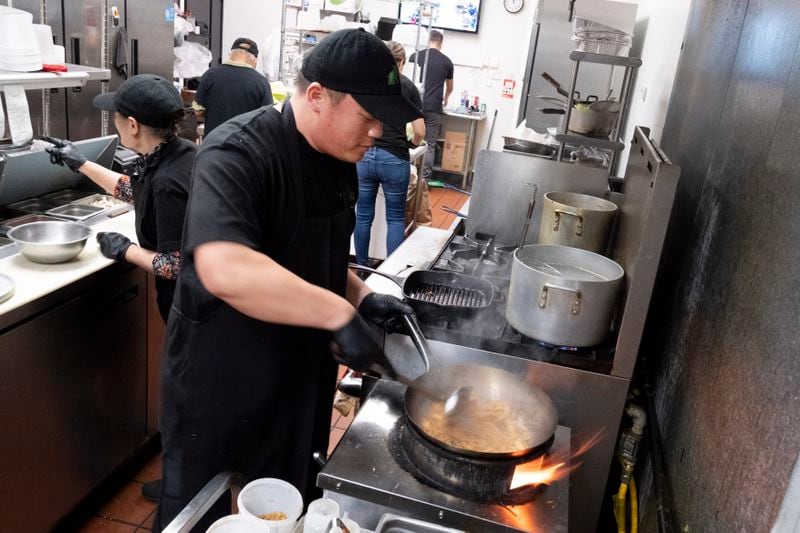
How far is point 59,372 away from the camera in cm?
219

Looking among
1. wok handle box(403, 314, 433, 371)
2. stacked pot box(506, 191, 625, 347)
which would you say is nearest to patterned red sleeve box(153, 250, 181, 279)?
wok handle box(403, 314, 433, 371)

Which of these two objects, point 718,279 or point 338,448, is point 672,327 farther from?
point 338,448

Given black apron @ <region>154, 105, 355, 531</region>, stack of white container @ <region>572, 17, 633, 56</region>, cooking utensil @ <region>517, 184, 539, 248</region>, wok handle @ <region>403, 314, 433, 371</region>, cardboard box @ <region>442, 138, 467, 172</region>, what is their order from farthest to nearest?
1. cardboard box @ <region>442, 138, 467, 172</region>
2. stack of white container @ <region>572, 17, 633, 56</region>
3. cooking utensil @ <region>517, 184, 539, 248</region>
4. wok handle @ <region>403, 314, 433, 371</region>
5. black apron @ <region>154, 105, 355, 531</region>

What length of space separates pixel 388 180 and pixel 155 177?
262 cm

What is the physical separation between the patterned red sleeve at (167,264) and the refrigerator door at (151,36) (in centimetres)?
367

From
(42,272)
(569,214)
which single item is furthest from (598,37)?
(42,272)

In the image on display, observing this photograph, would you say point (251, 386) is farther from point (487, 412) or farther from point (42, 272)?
point (42, 272)

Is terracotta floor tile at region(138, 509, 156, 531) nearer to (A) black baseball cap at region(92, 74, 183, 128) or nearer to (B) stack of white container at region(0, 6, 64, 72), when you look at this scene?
(A) black baseball cap at region(92, 74, 183, 128)

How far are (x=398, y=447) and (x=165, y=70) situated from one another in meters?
5.28

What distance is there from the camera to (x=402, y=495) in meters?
1.27

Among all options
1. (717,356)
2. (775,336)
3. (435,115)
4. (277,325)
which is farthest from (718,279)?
(435,115)

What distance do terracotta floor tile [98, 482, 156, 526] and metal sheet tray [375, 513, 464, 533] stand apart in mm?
1660

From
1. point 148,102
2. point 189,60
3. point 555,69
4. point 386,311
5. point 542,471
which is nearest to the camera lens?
point 542,471

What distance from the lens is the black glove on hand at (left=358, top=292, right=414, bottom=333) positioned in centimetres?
180
